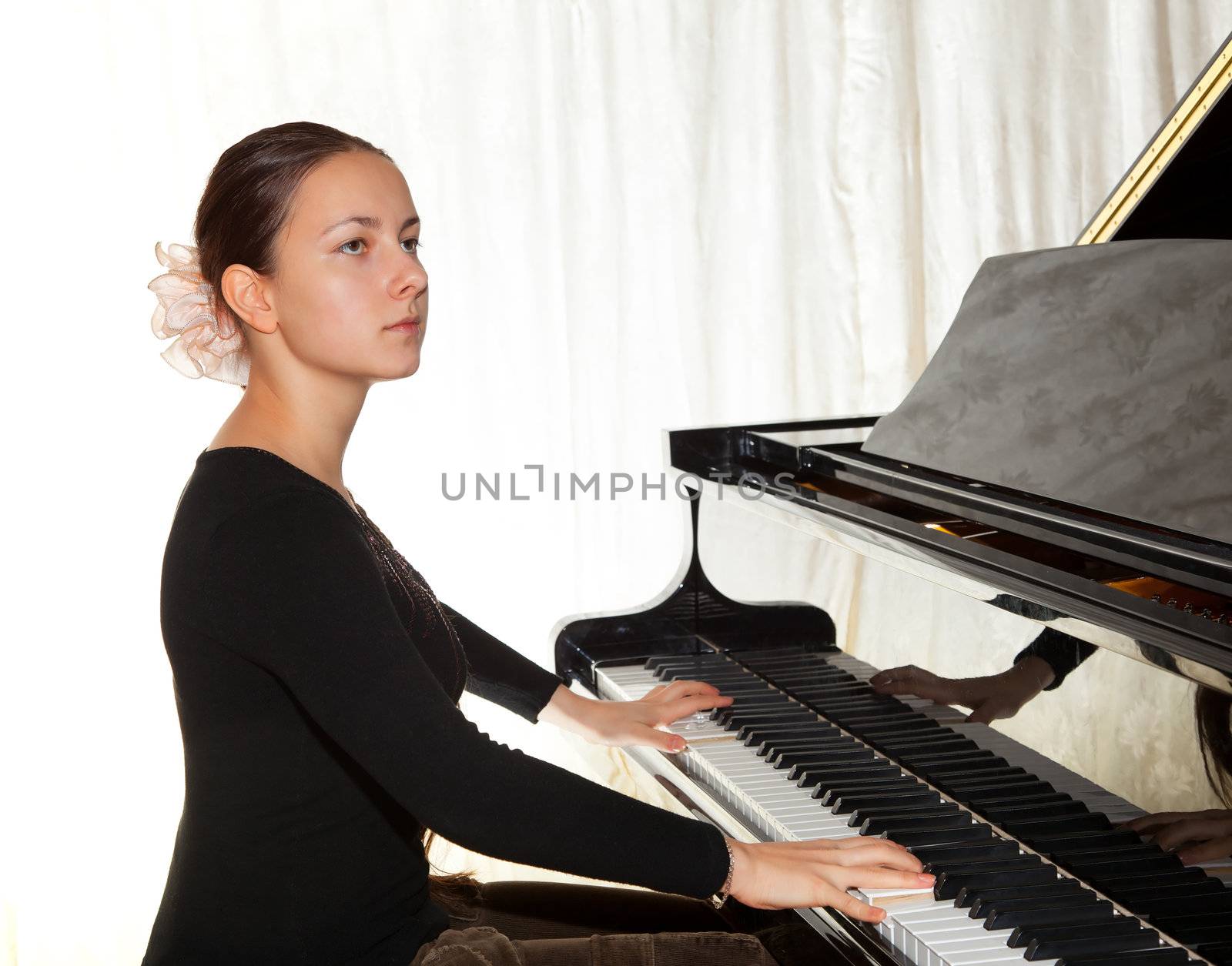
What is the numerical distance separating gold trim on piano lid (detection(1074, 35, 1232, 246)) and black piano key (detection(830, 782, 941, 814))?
1169 millimetres

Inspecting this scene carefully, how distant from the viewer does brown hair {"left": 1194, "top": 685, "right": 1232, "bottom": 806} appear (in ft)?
3.71

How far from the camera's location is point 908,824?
1432mm

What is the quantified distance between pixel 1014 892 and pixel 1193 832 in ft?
0.61

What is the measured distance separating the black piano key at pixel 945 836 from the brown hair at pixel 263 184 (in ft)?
3.17

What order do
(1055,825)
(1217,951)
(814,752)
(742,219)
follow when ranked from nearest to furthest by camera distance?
1. (1217,951)
2. (1055,825)
3. (814,752)
4. (742,219)

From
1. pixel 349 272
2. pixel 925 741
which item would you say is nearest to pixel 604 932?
pixel 925 741

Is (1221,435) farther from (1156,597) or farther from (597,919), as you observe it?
(597,919)

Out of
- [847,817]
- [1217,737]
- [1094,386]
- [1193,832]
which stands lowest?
[847,817]

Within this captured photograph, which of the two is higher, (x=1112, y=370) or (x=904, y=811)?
(x=1112, y=370)

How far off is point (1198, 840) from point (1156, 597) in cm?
27

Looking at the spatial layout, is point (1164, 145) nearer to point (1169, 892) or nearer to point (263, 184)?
point (1169, 892)

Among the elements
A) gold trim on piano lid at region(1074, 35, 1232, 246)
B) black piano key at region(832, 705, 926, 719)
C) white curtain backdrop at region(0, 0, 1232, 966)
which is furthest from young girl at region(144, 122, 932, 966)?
white curtain backdrop at region(0, 0, 1232, 966)

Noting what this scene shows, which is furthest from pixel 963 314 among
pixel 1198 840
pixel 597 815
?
pixel 597 815

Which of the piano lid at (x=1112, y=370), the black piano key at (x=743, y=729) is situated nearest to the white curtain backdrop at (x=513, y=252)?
the piano lid at (x=1112, y=370)
